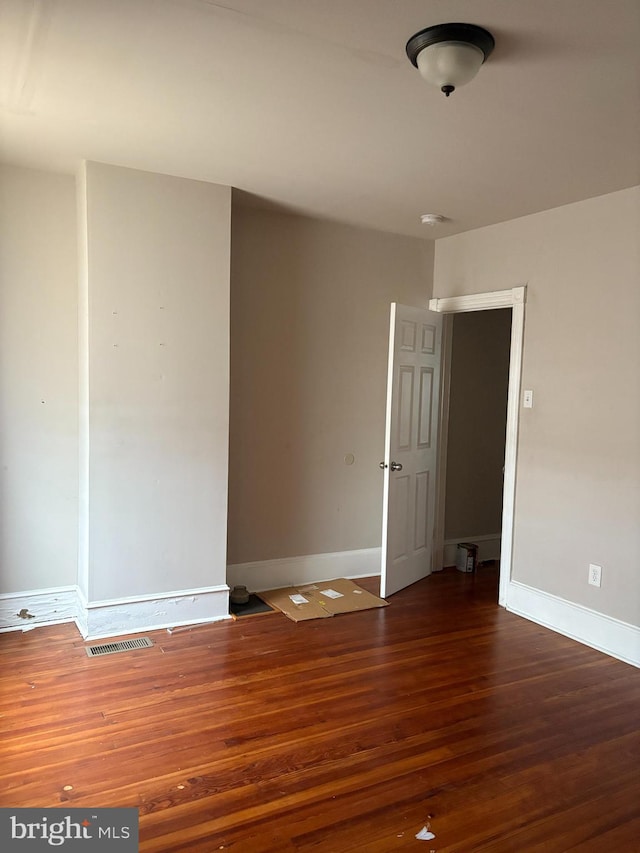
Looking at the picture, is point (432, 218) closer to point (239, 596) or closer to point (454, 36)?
point (454, 36)

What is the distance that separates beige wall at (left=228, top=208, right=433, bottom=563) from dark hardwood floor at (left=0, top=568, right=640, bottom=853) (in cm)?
88

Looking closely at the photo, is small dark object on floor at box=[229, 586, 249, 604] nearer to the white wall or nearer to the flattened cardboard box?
the flattened cardboard box

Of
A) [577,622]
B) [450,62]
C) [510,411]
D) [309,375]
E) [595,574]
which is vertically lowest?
[577,622]

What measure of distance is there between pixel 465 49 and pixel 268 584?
136 inches

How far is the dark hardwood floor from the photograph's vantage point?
214 centimetres

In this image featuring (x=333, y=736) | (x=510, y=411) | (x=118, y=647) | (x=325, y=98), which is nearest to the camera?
(x=325, y=98)

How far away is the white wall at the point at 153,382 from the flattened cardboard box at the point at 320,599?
525 millimetres

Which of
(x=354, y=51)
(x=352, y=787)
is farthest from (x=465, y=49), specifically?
(x=352, y=787)

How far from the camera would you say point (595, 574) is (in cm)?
367

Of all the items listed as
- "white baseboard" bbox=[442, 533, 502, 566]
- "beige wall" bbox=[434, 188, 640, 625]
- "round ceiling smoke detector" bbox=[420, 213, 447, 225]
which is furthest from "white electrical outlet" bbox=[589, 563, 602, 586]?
"round ceiling smoke detector" bbox=[420, 213, 447, 225]

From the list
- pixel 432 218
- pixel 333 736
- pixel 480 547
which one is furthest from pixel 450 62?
pixel 480 547

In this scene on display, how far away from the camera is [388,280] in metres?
4.81

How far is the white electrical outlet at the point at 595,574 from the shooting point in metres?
3.64

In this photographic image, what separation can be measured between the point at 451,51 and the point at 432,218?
2212 mm
